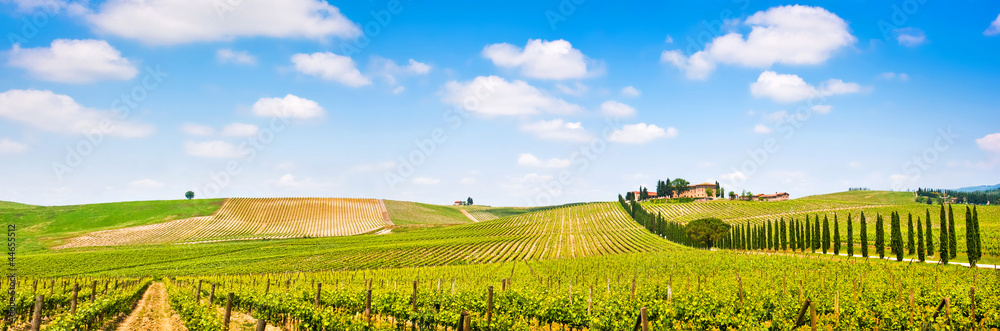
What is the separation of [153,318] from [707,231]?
75685mm

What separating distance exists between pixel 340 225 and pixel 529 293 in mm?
106034

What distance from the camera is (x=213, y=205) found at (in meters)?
129

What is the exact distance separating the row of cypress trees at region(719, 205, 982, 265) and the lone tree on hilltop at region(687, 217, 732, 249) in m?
2.19

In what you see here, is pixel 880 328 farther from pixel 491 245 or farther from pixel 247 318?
pixel 491 245

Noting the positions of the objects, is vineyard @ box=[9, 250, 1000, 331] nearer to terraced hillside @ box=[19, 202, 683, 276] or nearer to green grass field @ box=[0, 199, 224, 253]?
terraced hillside @ box=[19, 202, 683, 276]

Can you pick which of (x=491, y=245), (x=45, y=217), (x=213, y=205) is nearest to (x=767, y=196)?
(x=491, y=245)

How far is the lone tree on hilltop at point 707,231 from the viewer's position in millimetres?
80438

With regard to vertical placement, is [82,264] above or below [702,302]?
below

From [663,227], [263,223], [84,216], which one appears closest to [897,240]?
[663,227]

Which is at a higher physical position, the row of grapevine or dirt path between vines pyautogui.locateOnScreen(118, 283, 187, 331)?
the row of grapevine

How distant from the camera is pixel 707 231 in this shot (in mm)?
80500

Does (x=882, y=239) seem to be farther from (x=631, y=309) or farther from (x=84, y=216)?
(x=84, y=216)

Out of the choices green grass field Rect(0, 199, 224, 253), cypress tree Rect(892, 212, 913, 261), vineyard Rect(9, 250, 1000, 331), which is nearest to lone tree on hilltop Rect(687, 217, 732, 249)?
cypress tree Rect(892, 212, 913, 261)

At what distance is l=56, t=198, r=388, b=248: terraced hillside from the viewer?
96500 mm
